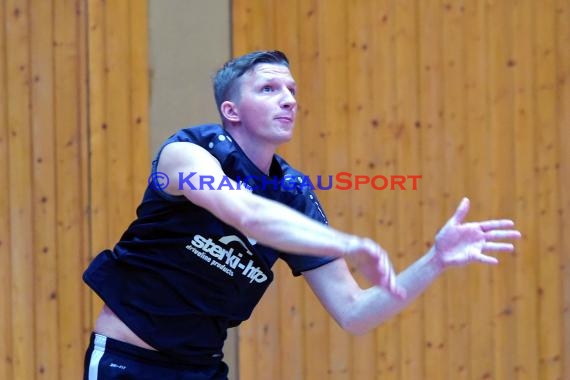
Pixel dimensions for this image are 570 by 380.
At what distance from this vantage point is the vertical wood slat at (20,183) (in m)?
4.60

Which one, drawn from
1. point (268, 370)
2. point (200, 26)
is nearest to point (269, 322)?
point (268, 370)

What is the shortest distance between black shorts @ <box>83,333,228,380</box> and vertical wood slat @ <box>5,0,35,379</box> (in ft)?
6.78

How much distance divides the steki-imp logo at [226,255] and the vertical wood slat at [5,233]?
2.28 metres

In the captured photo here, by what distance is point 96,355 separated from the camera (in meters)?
2.66

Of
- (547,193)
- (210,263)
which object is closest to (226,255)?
(210,263)

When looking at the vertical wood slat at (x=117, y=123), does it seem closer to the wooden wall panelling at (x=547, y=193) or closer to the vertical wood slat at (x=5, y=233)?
the vertical wood slat at (x=5, y=233)

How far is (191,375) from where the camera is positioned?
2674 mm

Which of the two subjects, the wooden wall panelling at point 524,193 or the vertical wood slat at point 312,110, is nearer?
the vertical wood slat at point 312,110

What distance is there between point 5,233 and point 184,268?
89.3 inches

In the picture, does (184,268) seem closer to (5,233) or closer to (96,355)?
(96,355)

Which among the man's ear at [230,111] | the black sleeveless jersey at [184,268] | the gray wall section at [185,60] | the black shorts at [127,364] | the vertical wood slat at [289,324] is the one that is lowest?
the vertical wood slat at [289,324]

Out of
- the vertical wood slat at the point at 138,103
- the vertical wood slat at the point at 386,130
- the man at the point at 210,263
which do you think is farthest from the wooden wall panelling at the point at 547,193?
the man at the point at 210,263

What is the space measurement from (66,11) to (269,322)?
2011mm

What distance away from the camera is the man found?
2543 mm
